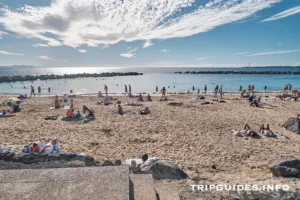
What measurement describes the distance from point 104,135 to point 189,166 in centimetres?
→ 502

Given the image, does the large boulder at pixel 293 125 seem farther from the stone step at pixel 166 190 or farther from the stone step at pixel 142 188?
the stone step at pixel 142 188

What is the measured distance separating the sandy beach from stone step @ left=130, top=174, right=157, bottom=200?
1.04 m

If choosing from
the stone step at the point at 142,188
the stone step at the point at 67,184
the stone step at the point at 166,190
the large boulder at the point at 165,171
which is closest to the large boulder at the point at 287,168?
the large boulder at the point at 165,171

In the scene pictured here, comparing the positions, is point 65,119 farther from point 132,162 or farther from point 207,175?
point 207,175

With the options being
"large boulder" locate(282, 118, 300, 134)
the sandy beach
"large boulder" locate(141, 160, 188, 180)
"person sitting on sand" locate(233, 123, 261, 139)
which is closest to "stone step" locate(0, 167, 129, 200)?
the sandy beach

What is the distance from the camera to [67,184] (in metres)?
3.35

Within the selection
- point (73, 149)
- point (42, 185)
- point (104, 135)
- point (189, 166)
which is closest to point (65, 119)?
point (104, 135)

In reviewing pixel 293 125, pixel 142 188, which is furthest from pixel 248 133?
pixel 142 188

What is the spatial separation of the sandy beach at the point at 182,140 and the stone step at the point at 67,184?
1.85m

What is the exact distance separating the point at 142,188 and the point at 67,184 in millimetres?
1256

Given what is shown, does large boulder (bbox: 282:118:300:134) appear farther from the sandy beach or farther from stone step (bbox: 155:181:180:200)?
stone step (bbox: 155:181:180:200)

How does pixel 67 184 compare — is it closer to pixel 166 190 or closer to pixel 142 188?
pixel 142 188

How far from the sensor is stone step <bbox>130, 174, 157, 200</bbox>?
3.51 metres

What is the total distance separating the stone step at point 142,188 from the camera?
11.5ft
